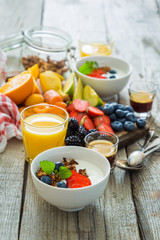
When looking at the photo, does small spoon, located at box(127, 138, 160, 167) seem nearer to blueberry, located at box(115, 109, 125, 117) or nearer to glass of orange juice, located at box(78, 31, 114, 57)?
blueberry, located at box(115, 109, 125, 117)

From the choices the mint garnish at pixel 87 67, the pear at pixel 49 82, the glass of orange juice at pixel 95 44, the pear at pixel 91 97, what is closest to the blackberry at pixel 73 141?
the pear at pixel 91 97

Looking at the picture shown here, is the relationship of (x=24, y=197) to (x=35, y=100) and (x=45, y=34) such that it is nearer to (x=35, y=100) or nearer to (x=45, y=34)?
(x=35, y=100)

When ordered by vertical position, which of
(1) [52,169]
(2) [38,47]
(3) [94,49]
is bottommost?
(3) [94,49]

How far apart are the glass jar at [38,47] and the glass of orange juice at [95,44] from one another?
0.11 metres

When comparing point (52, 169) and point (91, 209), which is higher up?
point (52, 169)

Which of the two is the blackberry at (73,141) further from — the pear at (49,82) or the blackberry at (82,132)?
the pear at (49,82)

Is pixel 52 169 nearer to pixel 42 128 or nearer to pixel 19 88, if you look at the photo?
pixel 42 128

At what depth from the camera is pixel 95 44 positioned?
2.58 m

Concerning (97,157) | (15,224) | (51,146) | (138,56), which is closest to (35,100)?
(51,146)

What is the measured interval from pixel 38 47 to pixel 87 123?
74cm

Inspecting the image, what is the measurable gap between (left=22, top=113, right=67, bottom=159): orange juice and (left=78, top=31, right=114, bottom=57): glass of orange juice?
96 cm

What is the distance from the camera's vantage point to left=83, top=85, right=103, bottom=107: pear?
6.45 feet

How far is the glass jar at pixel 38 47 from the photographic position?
2.28 m

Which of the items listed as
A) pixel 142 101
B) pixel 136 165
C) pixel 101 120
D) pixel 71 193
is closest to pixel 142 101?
pixel 142 101
